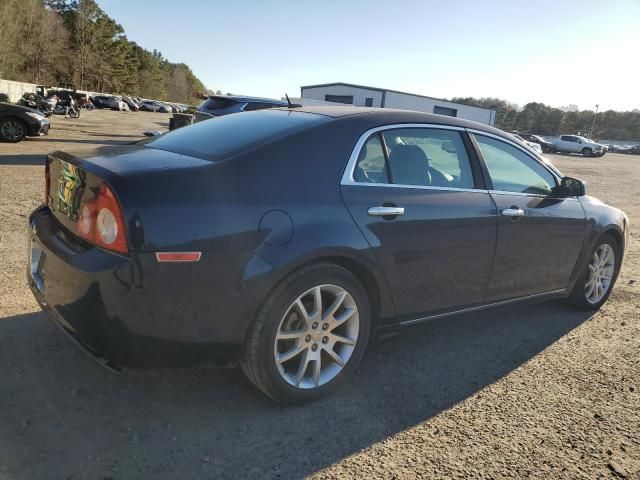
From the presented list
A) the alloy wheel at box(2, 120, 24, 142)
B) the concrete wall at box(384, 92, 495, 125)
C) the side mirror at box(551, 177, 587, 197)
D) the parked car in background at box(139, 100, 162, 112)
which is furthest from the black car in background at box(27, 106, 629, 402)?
the parked car in background at box(139, 100, 162, 112)

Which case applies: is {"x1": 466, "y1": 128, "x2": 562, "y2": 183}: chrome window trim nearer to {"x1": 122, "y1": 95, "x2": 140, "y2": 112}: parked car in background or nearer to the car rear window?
the car rear window

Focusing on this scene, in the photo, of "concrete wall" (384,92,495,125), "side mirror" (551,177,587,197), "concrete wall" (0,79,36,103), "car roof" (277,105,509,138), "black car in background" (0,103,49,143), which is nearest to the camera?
"car roof" (277,105,509,138)

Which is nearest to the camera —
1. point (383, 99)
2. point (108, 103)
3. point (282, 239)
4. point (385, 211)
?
point (282, 239)

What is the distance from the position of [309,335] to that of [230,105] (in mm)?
9129

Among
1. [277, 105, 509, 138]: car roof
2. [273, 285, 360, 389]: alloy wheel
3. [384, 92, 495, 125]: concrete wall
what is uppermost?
[384, 92, 495, 125]: concrete wall

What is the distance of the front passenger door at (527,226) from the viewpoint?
362 cm

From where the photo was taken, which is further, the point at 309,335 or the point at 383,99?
the point at 383,99

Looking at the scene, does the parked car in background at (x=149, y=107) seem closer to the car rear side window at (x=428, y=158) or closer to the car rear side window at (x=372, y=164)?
the car rear side window at (x=428, y=158)

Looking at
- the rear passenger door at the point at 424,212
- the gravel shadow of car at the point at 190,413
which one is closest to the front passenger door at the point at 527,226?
the rear passenger door at the point at 424,212

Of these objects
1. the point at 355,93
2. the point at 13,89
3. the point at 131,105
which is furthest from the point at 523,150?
the point at 131,105

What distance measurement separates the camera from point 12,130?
515 inches

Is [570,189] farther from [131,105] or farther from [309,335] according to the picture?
[131,105]

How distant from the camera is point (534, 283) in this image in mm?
3945

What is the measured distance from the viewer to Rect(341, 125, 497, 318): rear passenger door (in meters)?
2.91
